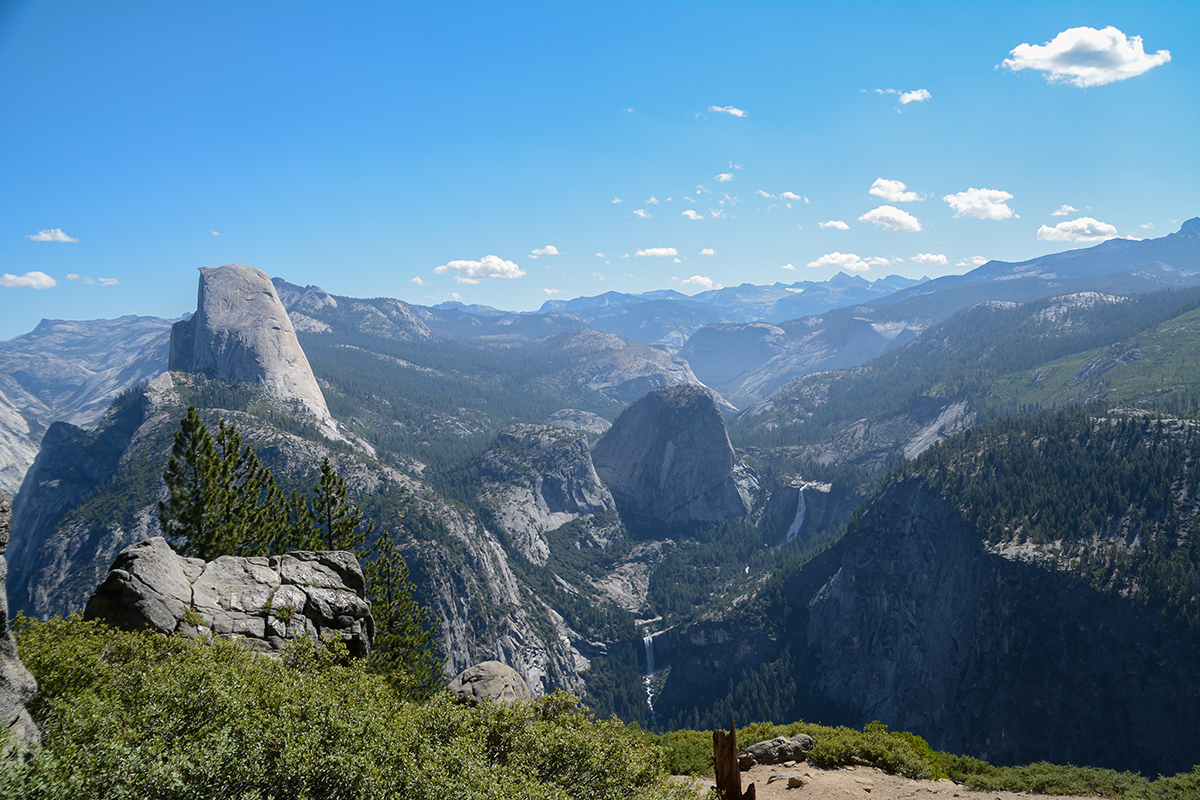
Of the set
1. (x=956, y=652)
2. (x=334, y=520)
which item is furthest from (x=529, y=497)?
(x=334, y=520)

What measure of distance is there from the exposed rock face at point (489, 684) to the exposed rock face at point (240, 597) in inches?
308

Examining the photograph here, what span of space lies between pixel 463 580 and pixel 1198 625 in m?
113

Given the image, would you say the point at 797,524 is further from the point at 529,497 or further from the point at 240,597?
the point at 240,597

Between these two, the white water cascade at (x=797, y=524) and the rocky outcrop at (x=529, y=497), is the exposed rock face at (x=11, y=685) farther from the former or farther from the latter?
the white water cascade at (x=797, y=524)

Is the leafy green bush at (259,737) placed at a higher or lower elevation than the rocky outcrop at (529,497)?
higher

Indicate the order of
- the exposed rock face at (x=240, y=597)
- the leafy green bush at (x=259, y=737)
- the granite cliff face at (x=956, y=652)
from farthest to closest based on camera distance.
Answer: the granite cliff face at (x=956, y=652)
the exposed rock face at (x=240, y=597)
the leafy green bush at (x=259, y=737)

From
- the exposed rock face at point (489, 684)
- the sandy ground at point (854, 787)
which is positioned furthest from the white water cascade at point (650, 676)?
the sandy ground at point (854, 787)

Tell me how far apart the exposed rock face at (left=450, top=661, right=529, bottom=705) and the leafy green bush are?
15172 millimetres

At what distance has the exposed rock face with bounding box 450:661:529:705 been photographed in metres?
35.2

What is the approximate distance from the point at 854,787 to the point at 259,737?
25.8 m

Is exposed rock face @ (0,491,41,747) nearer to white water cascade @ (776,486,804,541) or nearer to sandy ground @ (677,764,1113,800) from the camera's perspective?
sandy ground @ (677,764,1113,800)

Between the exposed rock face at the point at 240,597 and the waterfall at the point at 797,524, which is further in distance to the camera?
the waterfall at the point at 797,524

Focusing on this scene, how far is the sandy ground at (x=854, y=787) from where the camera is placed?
25.9 meters

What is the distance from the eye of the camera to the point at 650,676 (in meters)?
137
